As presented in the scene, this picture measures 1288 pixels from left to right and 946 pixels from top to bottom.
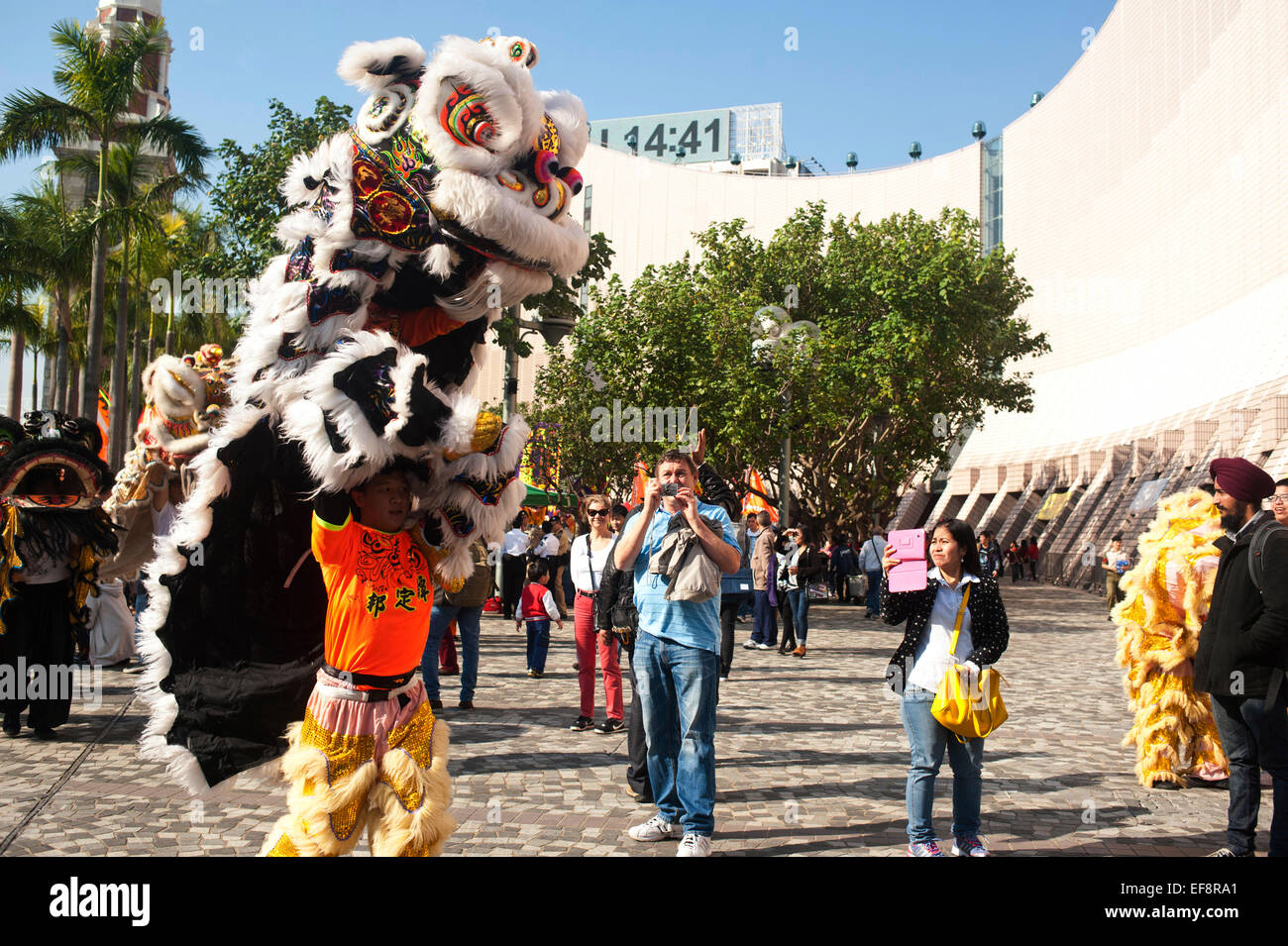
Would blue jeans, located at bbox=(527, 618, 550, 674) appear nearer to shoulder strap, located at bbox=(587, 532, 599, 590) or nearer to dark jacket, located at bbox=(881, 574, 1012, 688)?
shoulder strap, located at bbox=(587, 532, 599, 590)

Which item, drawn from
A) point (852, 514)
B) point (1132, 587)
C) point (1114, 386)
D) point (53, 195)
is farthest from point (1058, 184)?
point (1132, 587)

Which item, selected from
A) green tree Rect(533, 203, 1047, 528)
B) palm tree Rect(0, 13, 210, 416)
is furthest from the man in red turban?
palm tree Rect(0, 13, 210, 416)

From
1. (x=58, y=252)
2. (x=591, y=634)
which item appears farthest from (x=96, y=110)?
(x=591, y=634)

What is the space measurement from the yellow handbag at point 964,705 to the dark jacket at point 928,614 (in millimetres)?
186

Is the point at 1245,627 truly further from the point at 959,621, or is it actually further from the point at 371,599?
the point at 371,599

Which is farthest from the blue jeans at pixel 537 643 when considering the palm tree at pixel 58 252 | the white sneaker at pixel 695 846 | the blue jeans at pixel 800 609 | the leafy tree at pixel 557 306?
the palm tree at pixel 58 252

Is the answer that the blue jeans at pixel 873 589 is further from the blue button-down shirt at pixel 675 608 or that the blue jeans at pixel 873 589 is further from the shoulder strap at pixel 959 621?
the shoulder strap at pixel 959 621

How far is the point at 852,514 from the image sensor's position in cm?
2742

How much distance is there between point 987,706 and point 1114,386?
1689 inches

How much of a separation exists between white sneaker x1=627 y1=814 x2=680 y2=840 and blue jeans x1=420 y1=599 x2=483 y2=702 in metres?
3.68

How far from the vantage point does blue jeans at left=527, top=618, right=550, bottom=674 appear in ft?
35.4

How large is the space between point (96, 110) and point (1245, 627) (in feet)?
72.9

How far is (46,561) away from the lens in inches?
297

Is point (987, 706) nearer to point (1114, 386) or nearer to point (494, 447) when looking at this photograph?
point (494, 447)
